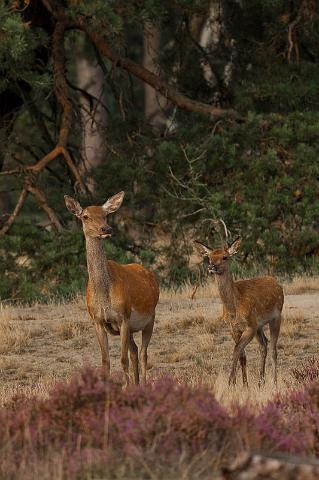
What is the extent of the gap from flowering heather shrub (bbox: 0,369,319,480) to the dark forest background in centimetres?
1107

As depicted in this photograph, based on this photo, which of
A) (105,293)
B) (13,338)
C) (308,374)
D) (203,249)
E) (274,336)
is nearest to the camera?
(308,374)

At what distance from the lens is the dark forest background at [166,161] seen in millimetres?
20234

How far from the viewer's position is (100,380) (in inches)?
331

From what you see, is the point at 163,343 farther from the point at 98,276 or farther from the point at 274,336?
the point at 98,276

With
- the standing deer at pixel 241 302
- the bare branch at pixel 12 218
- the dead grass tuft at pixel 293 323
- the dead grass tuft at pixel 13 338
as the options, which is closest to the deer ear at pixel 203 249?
the standing deer at pixel 241 302

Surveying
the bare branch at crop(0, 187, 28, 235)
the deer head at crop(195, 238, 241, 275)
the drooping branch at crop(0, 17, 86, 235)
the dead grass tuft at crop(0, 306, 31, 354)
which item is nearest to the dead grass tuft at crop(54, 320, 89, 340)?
the dead grass tuft at crop(0, 306, 31, 354)

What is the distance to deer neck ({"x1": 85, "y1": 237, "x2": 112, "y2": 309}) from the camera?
1215 cm

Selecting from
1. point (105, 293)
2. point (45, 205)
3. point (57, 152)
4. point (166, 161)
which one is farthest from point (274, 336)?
point (166, 161)

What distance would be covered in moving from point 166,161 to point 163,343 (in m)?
7.12

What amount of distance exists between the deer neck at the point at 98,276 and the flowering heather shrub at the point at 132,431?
370cm

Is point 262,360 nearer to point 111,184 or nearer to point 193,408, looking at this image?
point 193,408

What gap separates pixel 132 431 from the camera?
7.41 m

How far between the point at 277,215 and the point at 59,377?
904 cm

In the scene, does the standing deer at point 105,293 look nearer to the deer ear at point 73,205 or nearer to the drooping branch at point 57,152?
the deer ear at point 73,205
